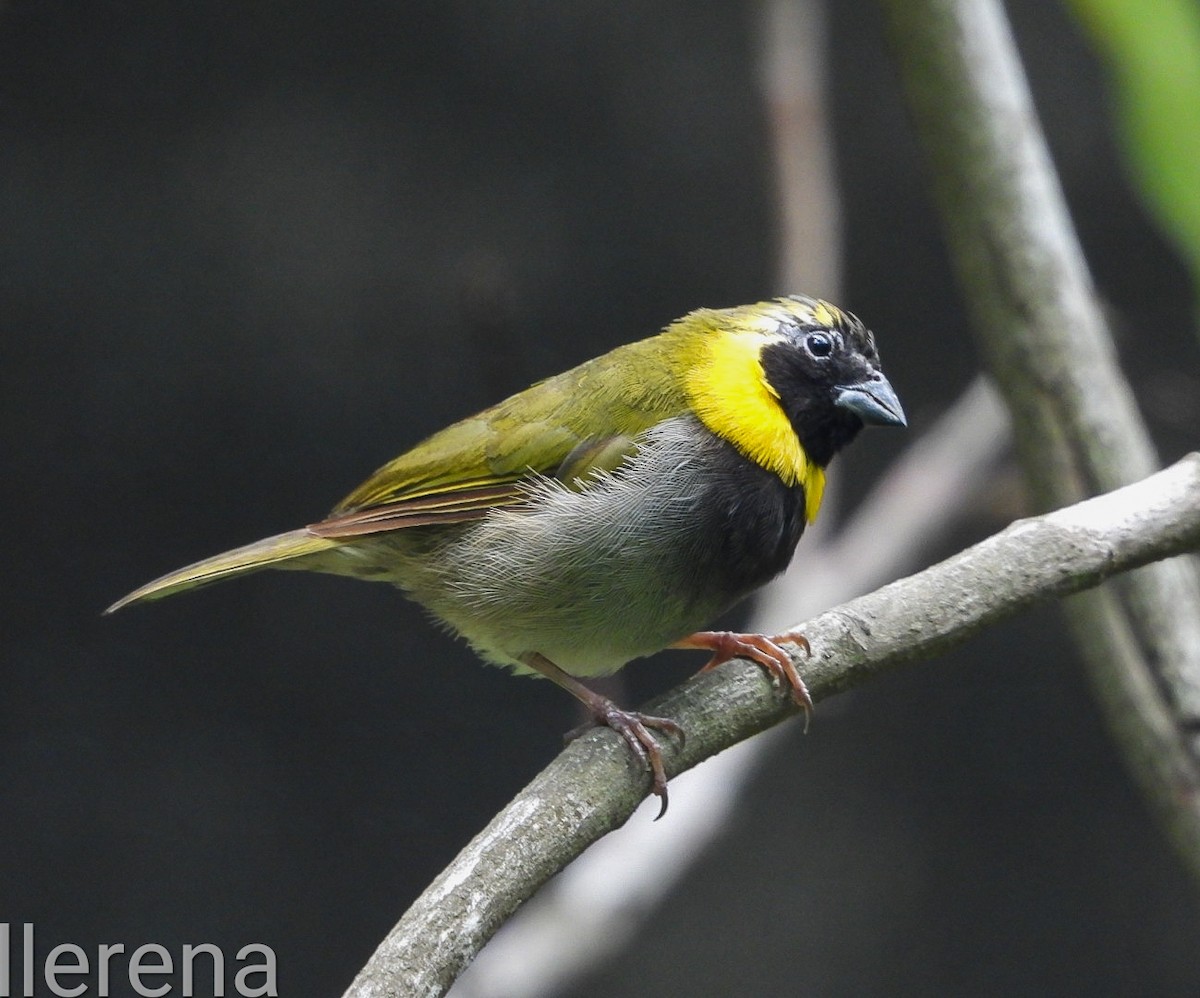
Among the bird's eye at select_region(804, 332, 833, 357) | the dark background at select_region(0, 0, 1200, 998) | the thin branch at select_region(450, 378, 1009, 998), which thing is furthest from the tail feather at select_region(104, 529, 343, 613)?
the dark background at select_region(0, 0, 1200, 998)

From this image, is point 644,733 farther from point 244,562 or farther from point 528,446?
point 244,562

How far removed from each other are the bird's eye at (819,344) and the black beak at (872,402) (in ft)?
0.30

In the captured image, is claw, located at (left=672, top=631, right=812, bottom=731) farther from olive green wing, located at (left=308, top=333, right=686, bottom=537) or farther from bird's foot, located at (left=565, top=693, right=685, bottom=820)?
olive green wing, located at (left=308, top=333, right=686, bottom=537)

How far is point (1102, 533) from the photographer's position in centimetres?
266

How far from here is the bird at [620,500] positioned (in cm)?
302

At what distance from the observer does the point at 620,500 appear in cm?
304

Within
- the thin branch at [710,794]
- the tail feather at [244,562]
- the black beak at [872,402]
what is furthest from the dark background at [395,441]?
the tail feather at [244,562]

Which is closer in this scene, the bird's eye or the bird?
the bird

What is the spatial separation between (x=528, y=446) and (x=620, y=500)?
1.04ft

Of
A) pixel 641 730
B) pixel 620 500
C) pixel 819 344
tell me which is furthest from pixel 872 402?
pixel 641 730

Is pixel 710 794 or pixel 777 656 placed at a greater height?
pixel 777 656

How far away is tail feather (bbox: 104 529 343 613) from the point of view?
123 inches

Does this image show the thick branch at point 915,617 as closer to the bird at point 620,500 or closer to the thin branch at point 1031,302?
the bird at point 620,500

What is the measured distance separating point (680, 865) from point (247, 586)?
3016 millimetres
